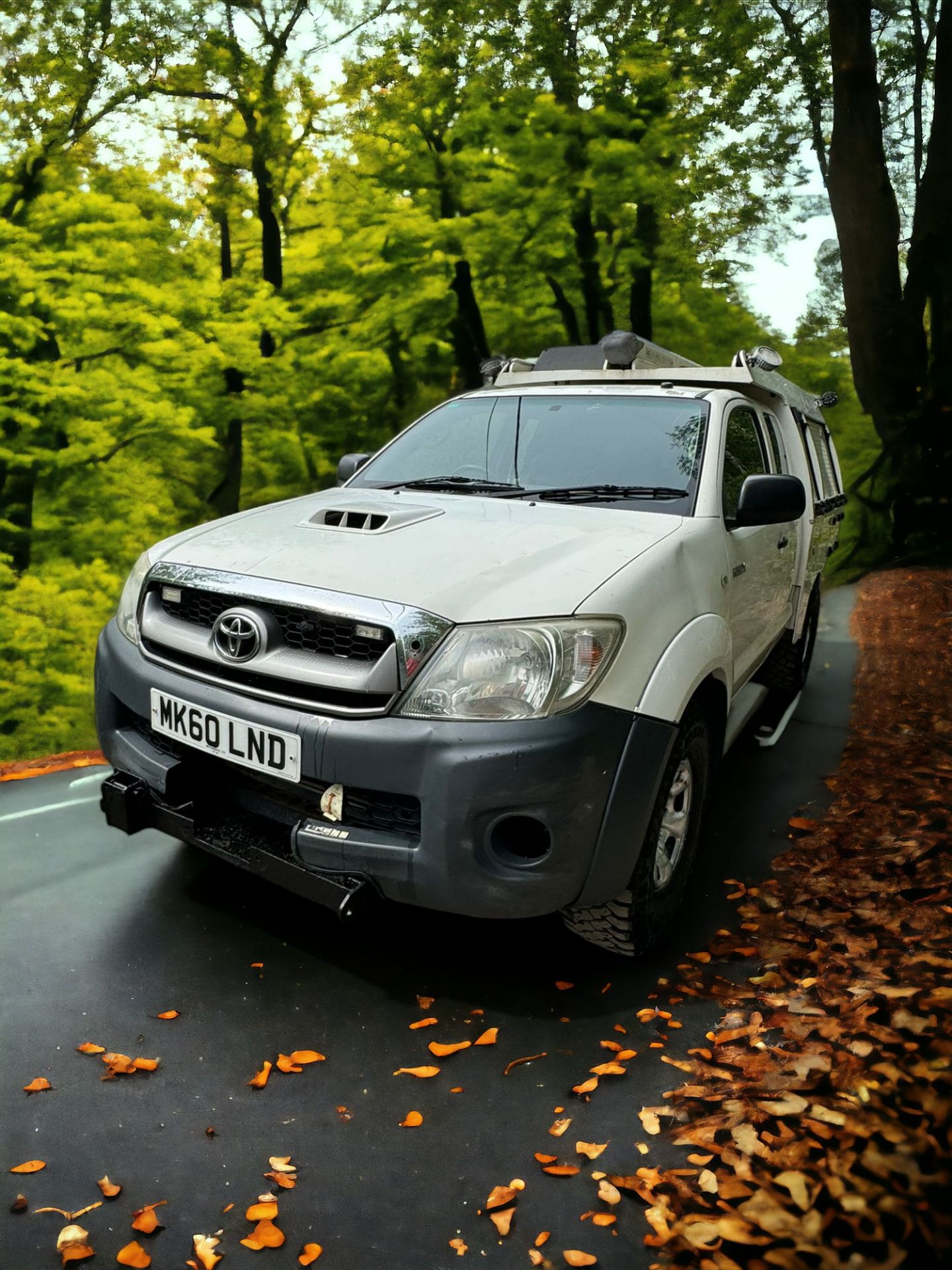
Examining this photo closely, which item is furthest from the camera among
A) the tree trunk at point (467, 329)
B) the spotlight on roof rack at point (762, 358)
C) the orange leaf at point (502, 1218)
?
the tree trunk at point (467, 329)

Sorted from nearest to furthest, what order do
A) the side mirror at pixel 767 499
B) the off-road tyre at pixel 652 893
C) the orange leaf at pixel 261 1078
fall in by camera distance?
the orange leaf at pixel 261 1078, the off-road tyre at pixel 652 893, the side mirror at pixel 767 499

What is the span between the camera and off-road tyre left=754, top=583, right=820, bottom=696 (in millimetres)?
6332

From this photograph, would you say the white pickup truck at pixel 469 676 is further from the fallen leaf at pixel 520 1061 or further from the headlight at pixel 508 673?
the fallen leaf at pixel 520 1061

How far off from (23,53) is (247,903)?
52.5 ft

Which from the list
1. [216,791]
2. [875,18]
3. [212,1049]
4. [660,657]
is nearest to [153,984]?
[212,1049]

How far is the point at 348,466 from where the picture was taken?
4.86m

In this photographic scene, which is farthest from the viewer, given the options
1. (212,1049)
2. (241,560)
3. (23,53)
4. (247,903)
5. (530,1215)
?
(23,53)

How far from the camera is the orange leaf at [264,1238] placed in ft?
7.49

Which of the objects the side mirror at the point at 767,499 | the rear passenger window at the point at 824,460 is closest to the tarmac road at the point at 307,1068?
the side mirror at the point at 767,499

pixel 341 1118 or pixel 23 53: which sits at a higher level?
pixel 23 53

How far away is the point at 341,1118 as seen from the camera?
2.70 m

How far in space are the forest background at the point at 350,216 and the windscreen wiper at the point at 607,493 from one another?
36.4 ft

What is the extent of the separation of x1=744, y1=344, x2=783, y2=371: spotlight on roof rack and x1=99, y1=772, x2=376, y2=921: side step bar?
374cm

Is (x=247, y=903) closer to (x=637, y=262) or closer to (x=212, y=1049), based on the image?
(x=212, y=1049)
